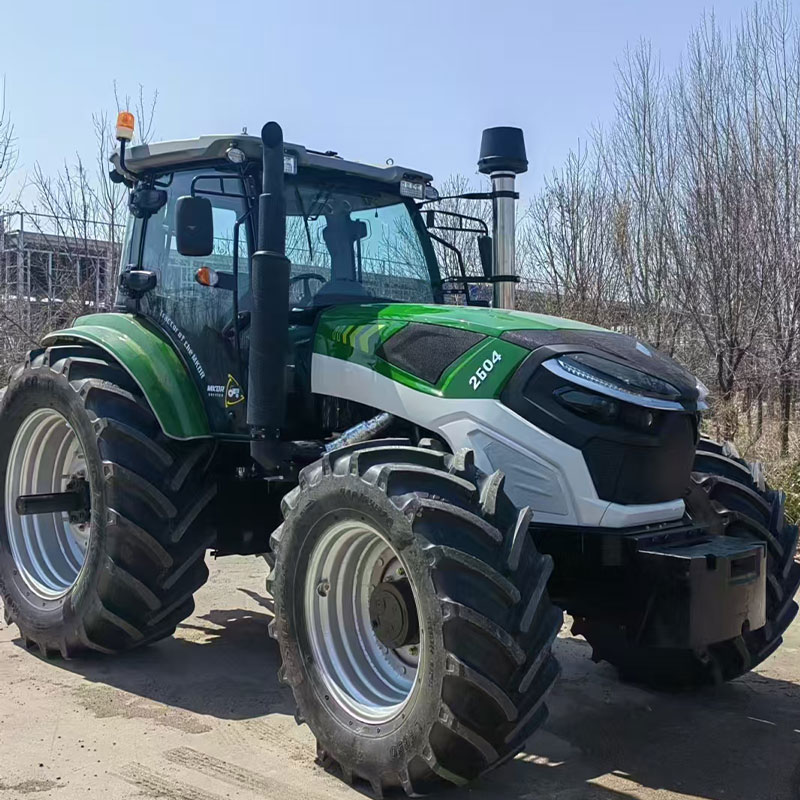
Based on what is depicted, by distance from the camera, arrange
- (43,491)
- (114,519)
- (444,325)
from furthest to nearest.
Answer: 1. (43,491)
2. (114,519)
3. (444,325)

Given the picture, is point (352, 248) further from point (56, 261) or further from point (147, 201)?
point (56, 261)

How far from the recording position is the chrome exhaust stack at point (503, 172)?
4.99m

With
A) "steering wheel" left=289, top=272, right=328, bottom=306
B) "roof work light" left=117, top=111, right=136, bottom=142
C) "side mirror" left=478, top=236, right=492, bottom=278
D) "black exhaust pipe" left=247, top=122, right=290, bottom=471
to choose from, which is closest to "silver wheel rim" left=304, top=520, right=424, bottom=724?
"black exhaust pipe" left=247, top=122, right=290, bottom=471

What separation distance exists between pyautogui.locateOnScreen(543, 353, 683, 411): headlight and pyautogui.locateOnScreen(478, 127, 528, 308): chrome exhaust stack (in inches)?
58.9

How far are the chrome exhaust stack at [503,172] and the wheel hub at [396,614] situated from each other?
2294 mm

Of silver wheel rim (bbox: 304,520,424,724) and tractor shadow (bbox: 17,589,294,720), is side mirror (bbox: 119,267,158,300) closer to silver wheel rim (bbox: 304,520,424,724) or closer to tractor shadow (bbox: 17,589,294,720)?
tractor shadow (bbox: 17,589,294,720)

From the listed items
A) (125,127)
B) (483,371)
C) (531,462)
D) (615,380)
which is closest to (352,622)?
(531,462)

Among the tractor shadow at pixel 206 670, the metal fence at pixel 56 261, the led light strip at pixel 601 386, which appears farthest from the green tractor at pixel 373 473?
the metal fence at pixel 56 261

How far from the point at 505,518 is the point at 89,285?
1052 cm

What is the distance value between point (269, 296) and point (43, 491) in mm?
2372

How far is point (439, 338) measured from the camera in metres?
4.09

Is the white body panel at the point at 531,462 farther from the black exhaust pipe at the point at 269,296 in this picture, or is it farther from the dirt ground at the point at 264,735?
the dirt ground at the point at 264,735

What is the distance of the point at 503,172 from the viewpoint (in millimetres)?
5035

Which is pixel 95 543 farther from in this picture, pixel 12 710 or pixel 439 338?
pixel 439 338
